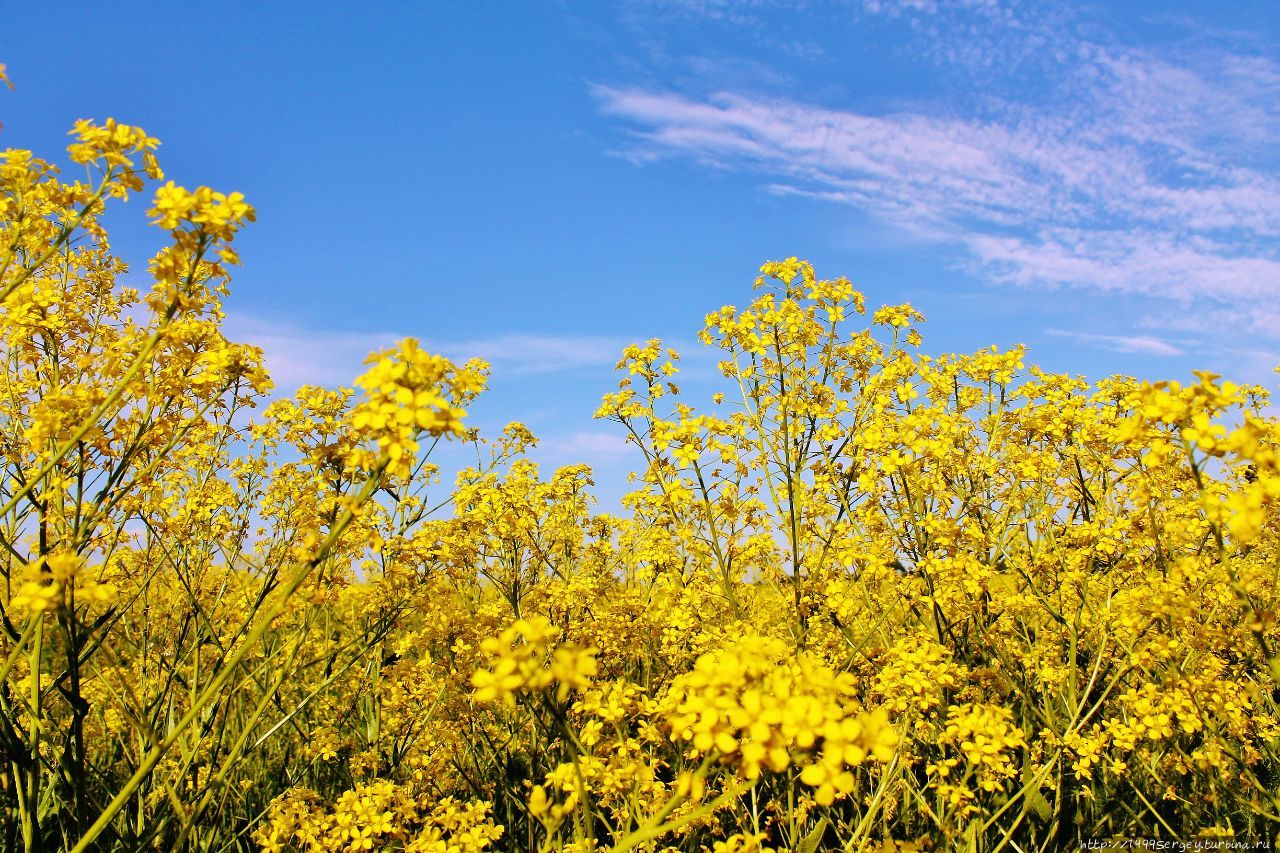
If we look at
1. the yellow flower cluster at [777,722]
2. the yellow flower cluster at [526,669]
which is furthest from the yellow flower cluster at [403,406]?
the yellow flower cluster at [777,722]

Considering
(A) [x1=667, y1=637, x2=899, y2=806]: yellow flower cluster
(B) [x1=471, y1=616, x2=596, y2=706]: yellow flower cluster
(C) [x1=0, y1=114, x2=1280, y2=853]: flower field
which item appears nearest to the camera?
(A) [x1=667, y1=637, x2=899, y2=806]: yellow flower cluster

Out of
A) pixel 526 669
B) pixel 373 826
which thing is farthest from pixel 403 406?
pixel 373 826

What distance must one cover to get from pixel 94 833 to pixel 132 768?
467 cm

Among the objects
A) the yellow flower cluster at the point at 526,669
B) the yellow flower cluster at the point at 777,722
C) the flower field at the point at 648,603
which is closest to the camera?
the yellow flower cluster at the point at 777,722

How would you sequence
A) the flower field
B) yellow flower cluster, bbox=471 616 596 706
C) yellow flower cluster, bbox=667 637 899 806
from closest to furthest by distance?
yellow flower cluster, bbox=667 637 899 806
yellow flower cluster, bbox=471 616 596 706
the flower field

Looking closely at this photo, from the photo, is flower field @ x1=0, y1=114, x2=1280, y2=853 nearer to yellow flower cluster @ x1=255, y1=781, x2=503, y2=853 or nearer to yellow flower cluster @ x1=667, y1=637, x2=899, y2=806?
yellow flower cluster @ x1=255, y1=781, x2=503, y2=853

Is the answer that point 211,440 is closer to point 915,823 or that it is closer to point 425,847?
point 425,847

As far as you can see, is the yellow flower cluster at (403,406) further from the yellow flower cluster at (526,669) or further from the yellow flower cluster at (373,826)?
the yellow flower cluster at (373,826)

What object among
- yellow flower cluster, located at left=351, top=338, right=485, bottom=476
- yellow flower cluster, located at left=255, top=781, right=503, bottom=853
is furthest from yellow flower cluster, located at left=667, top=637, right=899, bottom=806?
yellow flower cluster, located at left=255, top=781, right=503, bottom=853

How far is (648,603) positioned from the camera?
6.27 metres

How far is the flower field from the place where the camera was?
12.9 feet

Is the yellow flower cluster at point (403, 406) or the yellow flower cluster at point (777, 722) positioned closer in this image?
the yellow flower cluster at point (777, 722)

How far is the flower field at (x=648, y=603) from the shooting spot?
3922 mm

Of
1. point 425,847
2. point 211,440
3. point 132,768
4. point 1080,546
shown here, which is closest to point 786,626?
point 1080,546
